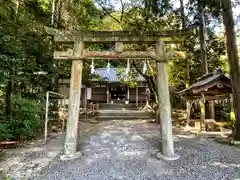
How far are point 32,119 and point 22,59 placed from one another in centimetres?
220

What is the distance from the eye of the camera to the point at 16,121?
687cm

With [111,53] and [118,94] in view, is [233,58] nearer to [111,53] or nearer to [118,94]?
[111,53]

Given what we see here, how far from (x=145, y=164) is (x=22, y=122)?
4.52 m

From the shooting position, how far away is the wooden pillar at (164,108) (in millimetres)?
5230

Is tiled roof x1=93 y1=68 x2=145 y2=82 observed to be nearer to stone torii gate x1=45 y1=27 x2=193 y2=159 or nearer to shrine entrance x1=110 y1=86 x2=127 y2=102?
shrine entrance x1=110 y1=86 x2=127 y2=102

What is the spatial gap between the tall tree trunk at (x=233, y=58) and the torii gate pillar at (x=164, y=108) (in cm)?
271

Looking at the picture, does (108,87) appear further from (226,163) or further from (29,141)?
(226,163)

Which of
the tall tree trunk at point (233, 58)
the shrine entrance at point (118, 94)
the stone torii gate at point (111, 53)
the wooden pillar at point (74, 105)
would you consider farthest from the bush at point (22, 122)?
the shrine entrance at point (118, 94)

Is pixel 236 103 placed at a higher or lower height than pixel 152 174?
higher

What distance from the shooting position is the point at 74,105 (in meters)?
5.41

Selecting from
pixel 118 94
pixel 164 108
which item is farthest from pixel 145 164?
pixel 118 94

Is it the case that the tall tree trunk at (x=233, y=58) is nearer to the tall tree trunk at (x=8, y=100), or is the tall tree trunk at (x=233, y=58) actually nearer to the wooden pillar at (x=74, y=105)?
the wooden pillar at (x=74, y=105)

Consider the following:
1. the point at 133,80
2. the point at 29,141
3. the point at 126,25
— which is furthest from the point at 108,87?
the point at 29,141

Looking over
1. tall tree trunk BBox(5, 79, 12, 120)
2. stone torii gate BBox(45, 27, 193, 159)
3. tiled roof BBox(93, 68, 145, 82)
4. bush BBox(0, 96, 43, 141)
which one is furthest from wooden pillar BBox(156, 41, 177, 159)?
tiled roof BBox(93, 68, 145, 82)
